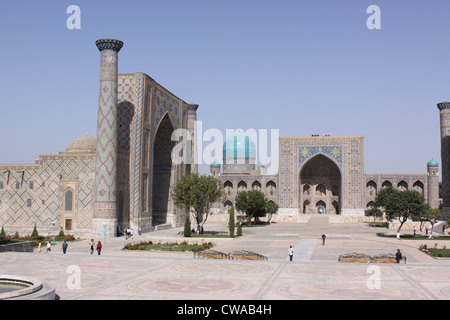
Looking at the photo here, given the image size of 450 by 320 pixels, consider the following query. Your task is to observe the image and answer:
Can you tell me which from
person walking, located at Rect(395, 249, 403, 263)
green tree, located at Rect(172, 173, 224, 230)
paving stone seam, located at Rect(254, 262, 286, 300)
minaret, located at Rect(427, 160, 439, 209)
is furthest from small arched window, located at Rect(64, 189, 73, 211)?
minaret, located at Rect(427, 160, 439, 209)

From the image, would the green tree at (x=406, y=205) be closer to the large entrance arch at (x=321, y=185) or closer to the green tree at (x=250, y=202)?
the green tree at (x=250, y=202)

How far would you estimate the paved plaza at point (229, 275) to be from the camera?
13102 millimetres

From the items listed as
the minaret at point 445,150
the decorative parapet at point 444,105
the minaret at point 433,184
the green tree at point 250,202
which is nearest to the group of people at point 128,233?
the green tree at point 250,202

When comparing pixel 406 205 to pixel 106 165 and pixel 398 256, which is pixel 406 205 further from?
pixel 106 165

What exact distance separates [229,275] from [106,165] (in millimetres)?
16368

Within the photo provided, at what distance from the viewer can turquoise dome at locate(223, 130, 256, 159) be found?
70688 millimetres

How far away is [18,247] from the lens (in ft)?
78.8

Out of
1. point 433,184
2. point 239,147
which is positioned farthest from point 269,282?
point 239,147

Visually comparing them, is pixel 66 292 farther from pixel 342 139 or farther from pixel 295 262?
pixel 342 139

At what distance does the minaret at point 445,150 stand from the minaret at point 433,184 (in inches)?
441

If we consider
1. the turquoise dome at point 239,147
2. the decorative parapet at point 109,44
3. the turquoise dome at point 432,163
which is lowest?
the turquoise dome at point 432,163

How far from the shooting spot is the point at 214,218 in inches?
2110

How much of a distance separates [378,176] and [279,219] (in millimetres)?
14812
